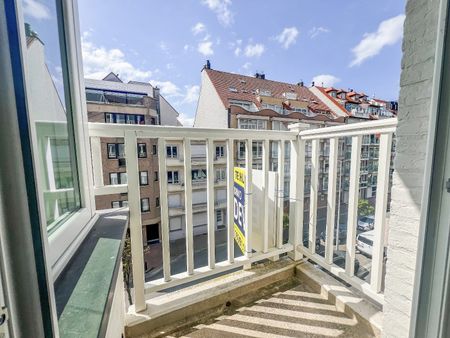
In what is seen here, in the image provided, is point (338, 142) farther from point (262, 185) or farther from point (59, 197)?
point (59, 197)

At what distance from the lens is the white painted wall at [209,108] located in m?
8.96

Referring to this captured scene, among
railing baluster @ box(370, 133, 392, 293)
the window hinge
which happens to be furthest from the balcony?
the window hinge

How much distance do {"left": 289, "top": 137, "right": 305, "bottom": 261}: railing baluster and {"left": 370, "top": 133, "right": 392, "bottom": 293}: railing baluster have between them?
1.79 feet

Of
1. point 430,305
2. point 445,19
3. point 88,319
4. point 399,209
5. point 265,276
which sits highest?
point 445,19

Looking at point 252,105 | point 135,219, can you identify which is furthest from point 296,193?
point 252,105

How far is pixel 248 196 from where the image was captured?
4.63ft

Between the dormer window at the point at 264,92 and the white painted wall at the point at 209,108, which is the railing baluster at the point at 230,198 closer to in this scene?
the white painted wall at the point at 209,108

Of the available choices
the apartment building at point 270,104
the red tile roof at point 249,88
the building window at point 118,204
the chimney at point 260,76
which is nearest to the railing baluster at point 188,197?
the building window at point 118,204

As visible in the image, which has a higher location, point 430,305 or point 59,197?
point 59,197

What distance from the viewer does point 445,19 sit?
1.90 ft

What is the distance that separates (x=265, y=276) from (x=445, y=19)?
150 cm

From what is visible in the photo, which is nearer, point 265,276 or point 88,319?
point 88,319

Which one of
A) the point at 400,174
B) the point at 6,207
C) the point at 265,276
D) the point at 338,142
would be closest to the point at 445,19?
the point at 400,174

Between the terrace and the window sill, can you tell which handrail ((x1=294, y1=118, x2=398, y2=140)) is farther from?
the window sill
